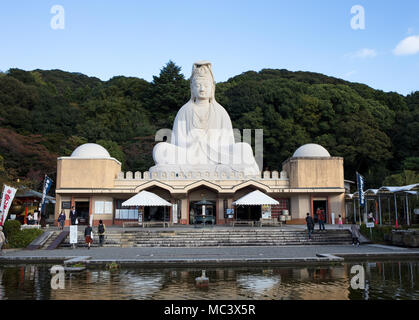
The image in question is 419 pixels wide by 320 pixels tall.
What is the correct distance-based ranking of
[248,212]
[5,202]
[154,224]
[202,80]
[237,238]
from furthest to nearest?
1. [202,80]
2. [248,212]
3. [154,224]
4. [237,238]
5. [5,202]

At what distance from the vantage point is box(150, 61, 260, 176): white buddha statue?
93.4 ft

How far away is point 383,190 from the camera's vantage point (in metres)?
20.8

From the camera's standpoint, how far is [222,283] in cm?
905

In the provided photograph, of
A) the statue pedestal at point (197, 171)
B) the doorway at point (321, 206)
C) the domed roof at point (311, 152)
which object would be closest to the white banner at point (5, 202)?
the statue pedestal at point (197, 171)

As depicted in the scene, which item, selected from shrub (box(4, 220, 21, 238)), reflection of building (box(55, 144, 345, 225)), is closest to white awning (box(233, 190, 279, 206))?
reflection of building (box(55, 144, 345, 225))

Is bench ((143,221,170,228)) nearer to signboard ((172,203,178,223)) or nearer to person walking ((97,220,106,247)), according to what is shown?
signboard ((172,203,178,223))

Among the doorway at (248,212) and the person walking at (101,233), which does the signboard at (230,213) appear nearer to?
the doorway at (248,212)

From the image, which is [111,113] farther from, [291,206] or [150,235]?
[150,235]

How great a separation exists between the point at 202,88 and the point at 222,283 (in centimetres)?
2400

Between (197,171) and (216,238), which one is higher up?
(197,171)

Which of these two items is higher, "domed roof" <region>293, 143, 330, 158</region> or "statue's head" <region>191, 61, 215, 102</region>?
"statue's head" <region>191, 61, 215, 102</region>

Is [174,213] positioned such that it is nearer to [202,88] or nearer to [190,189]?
[190,189]

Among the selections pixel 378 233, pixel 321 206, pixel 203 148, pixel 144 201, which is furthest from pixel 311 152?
pixel 144 201
